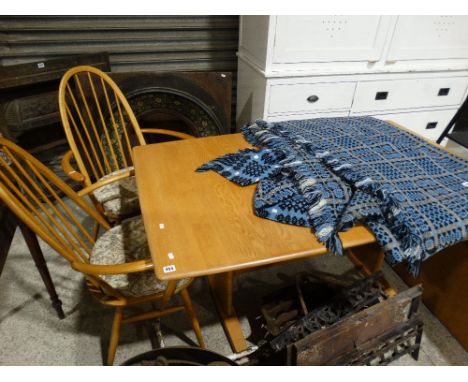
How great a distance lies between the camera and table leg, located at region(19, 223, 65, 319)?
136 cm

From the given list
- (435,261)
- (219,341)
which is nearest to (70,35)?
(219,341)

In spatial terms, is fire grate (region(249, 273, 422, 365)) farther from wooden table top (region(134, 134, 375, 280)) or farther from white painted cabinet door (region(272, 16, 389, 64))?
white painted cabinet door (region(272, 16, 389, 64))

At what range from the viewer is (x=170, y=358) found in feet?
3.44

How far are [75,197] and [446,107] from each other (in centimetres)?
250

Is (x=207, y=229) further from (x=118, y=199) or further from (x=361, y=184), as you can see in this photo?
(x=118, y=199)

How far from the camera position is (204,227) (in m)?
1.01

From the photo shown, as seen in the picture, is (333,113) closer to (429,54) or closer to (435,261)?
(429,54)

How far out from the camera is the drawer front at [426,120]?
92.9 inches

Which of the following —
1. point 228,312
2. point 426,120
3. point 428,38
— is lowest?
point 228,312

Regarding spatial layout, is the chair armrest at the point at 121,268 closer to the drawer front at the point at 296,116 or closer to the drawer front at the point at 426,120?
the drawer front at the point at 296,116

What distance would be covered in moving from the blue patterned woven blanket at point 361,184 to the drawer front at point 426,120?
104cm

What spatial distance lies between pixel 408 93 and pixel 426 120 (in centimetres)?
32

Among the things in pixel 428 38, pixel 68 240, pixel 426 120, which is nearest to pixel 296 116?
pixel 428 38

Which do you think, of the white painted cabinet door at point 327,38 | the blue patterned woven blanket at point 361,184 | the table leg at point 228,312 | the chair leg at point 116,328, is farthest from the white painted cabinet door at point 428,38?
the chair leg at point 116,328
